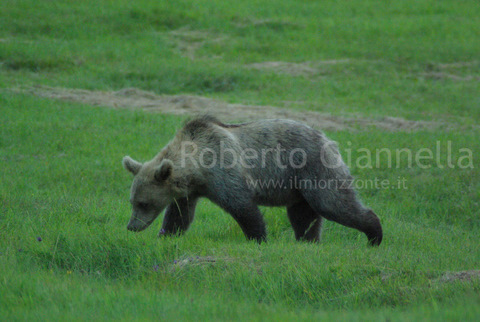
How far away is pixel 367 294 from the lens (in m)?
5.27

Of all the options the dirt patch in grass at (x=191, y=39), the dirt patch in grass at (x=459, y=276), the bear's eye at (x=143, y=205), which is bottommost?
the dirt patch in grass at (x=459, y=276)

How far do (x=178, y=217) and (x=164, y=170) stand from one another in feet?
2.44

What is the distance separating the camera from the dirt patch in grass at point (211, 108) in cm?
1354

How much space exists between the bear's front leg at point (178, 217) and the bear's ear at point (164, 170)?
455 mm

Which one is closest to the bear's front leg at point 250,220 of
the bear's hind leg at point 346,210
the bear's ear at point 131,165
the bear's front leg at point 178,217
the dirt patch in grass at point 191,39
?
the bear's front leg at point 178,217

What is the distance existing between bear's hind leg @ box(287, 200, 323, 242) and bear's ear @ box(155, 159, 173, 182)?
169 centimetres

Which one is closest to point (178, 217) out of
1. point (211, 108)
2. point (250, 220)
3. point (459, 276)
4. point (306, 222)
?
point (250, 220)

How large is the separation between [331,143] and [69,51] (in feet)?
41.6

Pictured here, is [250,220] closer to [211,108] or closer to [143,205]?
[143,205]

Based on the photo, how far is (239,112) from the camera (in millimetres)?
13836

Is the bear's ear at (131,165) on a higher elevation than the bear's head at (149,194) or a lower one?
higher

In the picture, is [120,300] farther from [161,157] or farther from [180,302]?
[161,157]

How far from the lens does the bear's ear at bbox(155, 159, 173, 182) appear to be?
685cm

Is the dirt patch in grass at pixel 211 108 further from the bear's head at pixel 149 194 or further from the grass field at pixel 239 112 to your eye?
the bear's head at pixel 149 194
